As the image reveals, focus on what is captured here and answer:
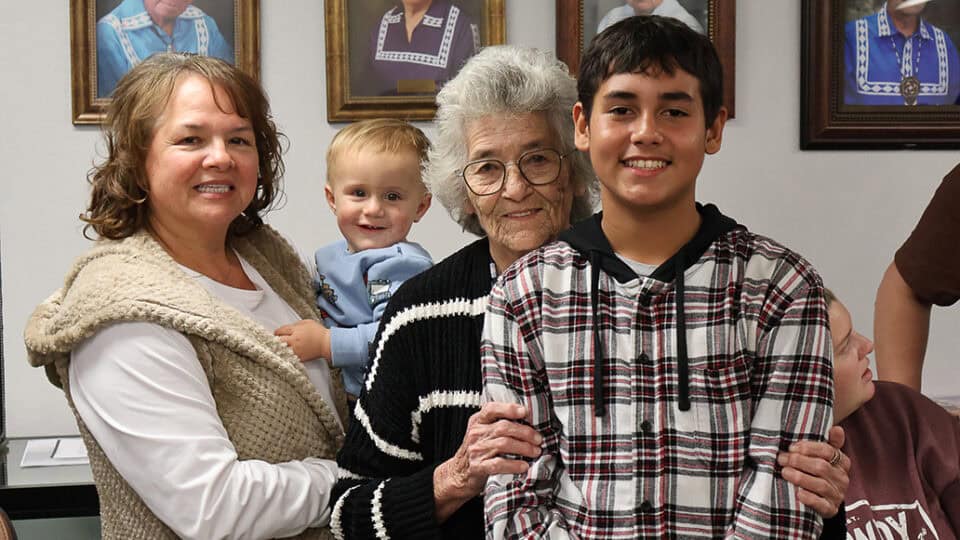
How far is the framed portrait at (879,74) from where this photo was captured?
328 centimetres

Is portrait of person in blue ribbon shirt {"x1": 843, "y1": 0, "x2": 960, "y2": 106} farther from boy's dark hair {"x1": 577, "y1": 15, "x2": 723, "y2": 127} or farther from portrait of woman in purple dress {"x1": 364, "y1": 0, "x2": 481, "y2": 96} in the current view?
boy's dark hair {"x1": 577, "y1": 15, "x2": 723, "y2": 127}

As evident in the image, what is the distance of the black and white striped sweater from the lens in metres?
1.64

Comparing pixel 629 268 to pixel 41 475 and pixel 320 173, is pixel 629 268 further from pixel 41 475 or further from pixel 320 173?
pixel 320 173

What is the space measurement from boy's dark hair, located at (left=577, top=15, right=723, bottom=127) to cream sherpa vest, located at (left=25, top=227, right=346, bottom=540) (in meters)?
0.71

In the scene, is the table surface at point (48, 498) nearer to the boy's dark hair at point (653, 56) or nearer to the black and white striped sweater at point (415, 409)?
the black and white striped sweater at point (415, 409)

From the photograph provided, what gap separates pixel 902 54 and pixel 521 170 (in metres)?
2.18

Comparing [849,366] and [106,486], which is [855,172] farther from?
[106,486]

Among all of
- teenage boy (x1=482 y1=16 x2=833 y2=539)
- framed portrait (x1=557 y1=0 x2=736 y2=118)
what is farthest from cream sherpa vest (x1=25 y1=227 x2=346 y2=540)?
framed portrait (x1=557 y1=0 x2=736 y2=118)

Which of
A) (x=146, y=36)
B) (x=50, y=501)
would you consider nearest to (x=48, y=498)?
(x=50, y=501)

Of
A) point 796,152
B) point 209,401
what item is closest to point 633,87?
point 209,401

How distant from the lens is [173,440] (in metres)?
1.61

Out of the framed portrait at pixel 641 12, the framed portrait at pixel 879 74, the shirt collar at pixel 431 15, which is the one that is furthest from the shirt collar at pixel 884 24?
the shirt collar at pixel 431 15

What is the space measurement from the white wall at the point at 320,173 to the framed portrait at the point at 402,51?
8 cm

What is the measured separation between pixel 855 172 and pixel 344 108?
5.56 ft
